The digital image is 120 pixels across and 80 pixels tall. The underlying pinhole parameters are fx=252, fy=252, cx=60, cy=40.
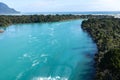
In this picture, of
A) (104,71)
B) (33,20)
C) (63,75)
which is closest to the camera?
(104,71)

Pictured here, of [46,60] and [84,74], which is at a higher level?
[84,74]

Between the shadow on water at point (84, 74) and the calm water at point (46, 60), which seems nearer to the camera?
the shadow on water at point (84, 74)

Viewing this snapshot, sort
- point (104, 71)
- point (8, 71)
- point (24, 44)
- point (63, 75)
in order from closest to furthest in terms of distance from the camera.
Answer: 1. point (104, 71)
2. point (63, 75)
3. point (8, 71)
4. point (24, 44)

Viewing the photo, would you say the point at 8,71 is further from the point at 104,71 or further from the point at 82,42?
the point at 82,42

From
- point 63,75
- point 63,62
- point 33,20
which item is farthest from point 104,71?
point 33,20

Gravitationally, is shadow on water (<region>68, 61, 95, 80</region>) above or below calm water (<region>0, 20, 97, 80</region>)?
above

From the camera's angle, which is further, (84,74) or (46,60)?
(46,60)

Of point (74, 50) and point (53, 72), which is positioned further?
point (74, 50)

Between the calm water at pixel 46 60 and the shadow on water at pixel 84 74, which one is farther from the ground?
→ the shadow on water at pixel 84 74

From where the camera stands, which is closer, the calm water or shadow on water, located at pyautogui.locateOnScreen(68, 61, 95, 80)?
shadow on water, located at pyautogui.locateOnScreen(68, 61, 95, 80)
